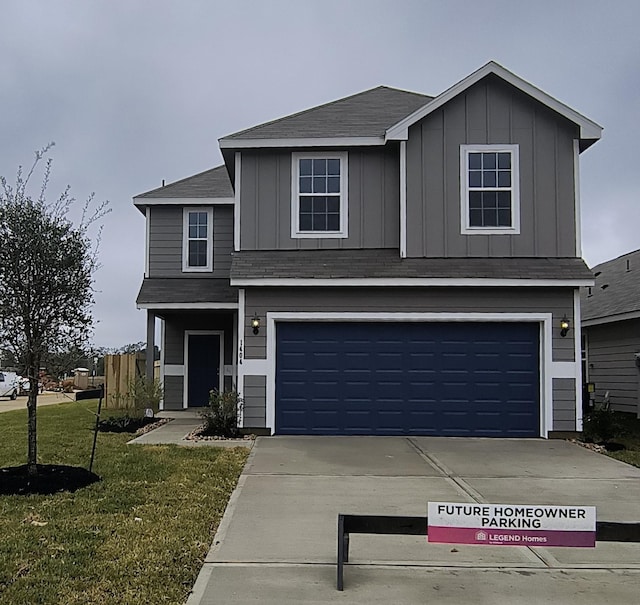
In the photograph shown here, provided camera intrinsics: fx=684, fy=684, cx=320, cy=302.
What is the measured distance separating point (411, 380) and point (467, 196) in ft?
11.7

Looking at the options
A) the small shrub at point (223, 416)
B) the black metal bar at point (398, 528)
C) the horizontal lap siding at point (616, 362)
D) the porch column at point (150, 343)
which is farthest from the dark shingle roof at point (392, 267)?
the black metal bar at point (398, 528)

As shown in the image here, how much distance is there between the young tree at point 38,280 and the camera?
766 centimetres

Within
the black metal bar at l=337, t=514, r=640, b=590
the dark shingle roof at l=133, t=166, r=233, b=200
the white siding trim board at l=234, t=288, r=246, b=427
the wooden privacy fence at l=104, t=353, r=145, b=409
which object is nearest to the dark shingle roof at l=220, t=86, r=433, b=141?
the white siding trim board at l=234, t=288, r=246, b=427

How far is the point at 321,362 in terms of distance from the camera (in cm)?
1266

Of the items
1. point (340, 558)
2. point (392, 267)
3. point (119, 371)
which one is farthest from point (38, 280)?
point (119, 371)

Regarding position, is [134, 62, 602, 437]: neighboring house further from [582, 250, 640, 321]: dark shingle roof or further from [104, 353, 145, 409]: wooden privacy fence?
[104, 353, 145, 409]: wooden privacy fence

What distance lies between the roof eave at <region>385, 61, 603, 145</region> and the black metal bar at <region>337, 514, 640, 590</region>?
8987 mm

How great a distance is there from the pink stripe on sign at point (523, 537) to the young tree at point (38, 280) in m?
5.24

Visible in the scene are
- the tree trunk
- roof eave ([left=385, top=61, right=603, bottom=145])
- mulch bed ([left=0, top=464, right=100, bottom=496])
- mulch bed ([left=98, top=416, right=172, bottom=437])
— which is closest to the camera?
mulch bed ([left=0, top=464, right=100, bottom=496])

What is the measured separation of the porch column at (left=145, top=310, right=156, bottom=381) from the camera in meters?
16.1

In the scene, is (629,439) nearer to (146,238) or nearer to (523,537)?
(523,537)

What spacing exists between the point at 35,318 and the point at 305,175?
22.2ft

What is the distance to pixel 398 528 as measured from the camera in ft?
16.1

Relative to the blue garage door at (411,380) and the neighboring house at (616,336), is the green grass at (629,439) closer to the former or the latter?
the neighboring house at (616,336)
